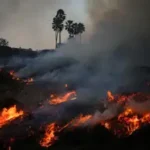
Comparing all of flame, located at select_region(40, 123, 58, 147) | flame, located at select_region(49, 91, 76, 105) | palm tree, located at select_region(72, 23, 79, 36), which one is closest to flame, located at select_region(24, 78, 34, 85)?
flame, located at select_region(49, 91, 76, 105)

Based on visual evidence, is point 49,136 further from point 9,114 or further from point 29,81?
point 29,81

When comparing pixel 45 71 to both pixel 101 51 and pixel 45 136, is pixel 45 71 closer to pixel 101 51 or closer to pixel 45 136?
pixel 101 51

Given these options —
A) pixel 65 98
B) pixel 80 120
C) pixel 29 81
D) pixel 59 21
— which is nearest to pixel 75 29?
pixel 59 21

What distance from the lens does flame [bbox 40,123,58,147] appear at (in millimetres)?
24288

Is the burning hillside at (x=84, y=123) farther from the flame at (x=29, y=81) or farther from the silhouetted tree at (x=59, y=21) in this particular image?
the silhouetted tree at (x=59, y=21)

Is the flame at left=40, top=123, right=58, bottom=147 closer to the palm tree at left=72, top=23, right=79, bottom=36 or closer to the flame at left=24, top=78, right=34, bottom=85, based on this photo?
the flame at left=24, top=78, right=34, bottom=85

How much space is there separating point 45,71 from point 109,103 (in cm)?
2432

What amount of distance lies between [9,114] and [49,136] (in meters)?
6.37

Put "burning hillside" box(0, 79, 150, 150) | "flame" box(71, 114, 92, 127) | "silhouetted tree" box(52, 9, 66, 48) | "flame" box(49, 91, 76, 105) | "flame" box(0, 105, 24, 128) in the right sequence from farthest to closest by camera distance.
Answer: "silhouetted tree" box(52, 9, 66, 48) < "flame" box(49, 91, 76, 105) < "flame" box(0, 105, 24, 128) < "flame" box(71, 114, 92, 127) < "burning hillside" box(0, 79, 150, 150)

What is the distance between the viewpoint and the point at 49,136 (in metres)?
25.0

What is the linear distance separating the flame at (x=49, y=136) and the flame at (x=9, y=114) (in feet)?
13.4

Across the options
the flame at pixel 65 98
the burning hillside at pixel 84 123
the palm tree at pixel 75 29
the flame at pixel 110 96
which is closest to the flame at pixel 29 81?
the flame at pixel 65 98

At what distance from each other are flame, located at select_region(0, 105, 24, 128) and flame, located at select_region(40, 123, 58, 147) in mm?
4092

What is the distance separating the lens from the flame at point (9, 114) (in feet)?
91.7
